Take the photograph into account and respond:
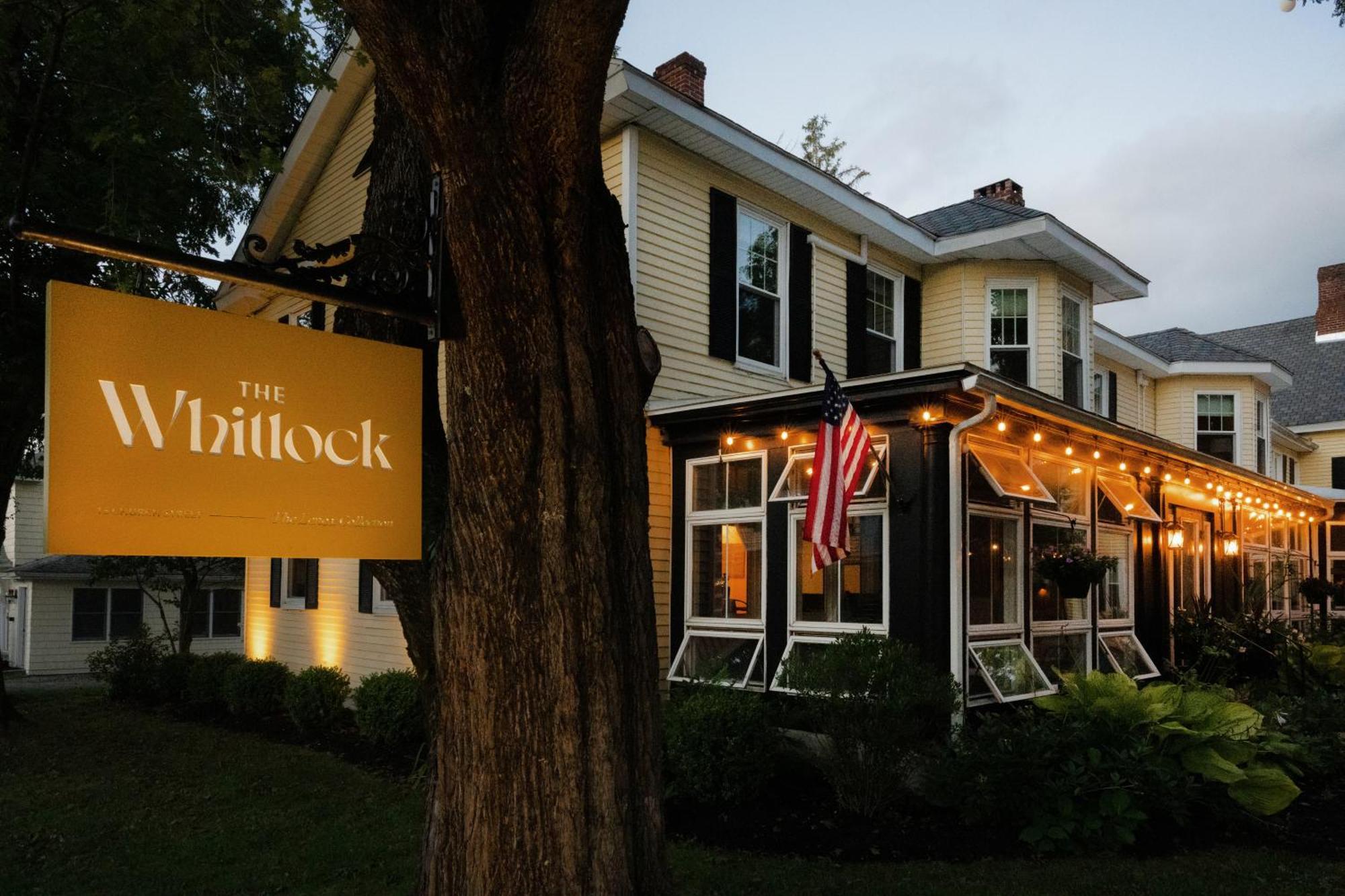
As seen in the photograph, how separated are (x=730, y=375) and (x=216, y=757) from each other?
6581 millimetres

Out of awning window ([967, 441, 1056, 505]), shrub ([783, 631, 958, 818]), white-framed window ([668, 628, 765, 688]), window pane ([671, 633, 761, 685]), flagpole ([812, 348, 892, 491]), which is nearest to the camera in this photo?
shrub ([783, 631, 958, 818])

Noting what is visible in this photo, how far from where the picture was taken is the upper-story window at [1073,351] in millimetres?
13375

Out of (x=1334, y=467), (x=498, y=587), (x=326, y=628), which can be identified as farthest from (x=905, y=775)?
(x=1334, y=467)

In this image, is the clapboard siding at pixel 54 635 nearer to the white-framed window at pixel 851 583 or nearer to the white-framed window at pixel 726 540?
the white-framed window at pixel 726 540

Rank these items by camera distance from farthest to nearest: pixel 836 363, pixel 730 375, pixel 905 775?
pixel 836 363, pixel 730 375, pixel 905 775

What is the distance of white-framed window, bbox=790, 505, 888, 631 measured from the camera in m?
8.42

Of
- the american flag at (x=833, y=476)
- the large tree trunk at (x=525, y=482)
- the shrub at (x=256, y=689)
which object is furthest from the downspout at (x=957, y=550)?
the shrub at (x=256, y=689)

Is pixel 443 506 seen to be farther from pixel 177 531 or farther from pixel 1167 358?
pixel 1167 358

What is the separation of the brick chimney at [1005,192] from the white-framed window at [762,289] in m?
6.08

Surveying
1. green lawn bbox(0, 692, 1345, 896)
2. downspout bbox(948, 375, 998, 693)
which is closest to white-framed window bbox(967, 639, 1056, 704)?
downspout bbox(948, 375, 998, 693)

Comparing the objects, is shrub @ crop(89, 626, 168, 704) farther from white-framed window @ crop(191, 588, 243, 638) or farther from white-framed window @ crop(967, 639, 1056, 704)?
white-framed window @ crop(967, 639, 1056, 704)

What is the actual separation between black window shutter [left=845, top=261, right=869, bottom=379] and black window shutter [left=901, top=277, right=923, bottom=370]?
31.4 inches

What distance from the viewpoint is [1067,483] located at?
10.3 meters

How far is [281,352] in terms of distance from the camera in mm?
3285
